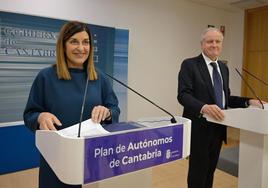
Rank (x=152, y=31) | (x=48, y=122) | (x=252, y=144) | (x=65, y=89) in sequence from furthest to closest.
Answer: (x=152, y=31) < (x=252, y=144) < (x=65, y=89) < (x=48, y=122)

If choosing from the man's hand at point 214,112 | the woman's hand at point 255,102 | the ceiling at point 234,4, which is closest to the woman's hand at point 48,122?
the man's hand at point 214,112

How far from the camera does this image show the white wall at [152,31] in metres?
3.90

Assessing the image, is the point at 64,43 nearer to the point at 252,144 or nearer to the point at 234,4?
the point at 252,144

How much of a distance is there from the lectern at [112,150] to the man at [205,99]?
A: 87 centimetres

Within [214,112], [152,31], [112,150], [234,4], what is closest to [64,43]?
[112,150]

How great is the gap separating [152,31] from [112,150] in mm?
3940

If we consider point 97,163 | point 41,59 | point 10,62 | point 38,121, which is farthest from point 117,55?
point 97,163

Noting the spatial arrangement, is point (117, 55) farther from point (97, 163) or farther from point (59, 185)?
point (97, 163)

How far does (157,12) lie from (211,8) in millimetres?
1445

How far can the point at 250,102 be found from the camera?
1.92 m

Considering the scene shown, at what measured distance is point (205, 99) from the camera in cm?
193

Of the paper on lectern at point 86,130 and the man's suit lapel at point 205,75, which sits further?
the man's suit lapel at point 205,75

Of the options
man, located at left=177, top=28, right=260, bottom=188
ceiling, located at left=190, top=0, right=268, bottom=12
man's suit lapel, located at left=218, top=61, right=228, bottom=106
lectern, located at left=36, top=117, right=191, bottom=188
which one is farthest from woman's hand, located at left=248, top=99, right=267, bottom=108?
ceiling, located at left=190, top=0, right=268, bottom=12

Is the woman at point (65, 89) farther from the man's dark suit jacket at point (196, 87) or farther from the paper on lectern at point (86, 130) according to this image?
the man's dark suit jacket at point (196, 87)
